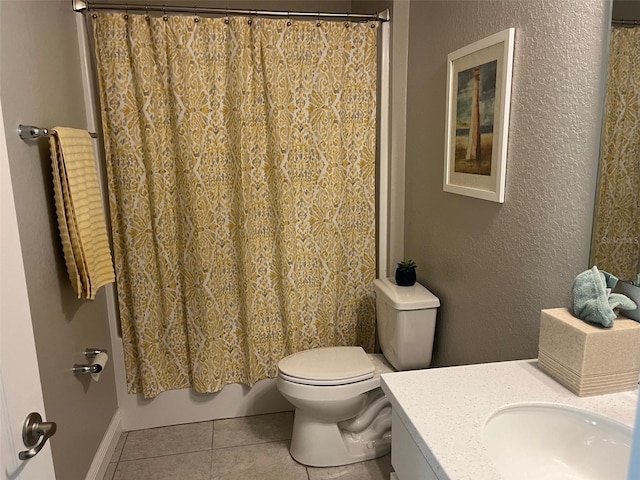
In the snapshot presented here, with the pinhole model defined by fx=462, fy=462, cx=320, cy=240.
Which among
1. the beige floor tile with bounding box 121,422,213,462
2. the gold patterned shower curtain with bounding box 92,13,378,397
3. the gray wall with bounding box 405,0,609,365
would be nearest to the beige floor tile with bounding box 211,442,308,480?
the beige floor tile with bounding box 121,422,213,462

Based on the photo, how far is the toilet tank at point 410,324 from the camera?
2051 mm

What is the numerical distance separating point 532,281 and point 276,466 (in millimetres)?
1488

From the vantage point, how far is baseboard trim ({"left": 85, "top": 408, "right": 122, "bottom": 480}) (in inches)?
A: 80.1

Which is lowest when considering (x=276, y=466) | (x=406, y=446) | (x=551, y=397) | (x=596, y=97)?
(x=276, y=466)

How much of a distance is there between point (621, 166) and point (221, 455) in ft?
6.85

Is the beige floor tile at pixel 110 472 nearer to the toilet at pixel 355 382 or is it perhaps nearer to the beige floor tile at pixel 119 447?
the beige floor tile at pixel 119 447

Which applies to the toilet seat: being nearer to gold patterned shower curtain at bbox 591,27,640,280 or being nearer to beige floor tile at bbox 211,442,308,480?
beige floor tile at bbox 211,442,308,480

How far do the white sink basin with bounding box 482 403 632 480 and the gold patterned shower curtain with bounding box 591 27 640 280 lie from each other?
1.27 ft

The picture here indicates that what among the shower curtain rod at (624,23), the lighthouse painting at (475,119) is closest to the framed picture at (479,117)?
the lighthouse painting at (475,119)

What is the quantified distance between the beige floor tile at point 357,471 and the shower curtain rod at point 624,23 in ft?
6.39

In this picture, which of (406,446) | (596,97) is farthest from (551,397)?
(596,97)

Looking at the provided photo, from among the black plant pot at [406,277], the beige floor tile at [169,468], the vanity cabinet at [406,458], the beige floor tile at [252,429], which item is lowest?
the beige floor tile at [169,468]

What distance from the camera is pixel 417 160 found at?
227cm

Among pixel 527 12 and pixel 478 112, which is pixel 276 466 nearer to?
pixel 478 112
